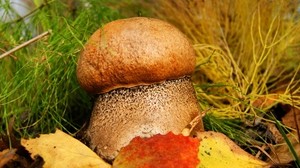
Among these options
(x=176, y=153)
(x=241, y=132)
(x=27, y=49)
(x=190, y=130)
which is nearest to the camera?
(x=176, y=153)

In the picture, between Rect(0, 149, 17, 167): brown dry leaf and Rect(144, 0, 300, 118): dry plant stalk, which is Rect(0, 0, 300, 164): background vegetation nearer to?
Rect(144, 0, 300, 118): dry plant stalk

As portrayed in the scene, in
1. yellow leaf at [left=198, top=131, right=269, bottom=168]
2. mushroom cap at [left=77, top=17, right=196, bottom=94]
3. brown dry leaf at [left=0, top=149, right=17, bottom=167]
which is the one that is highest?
mushroom cap at [left=77, top=17, right=196, bottom=94]

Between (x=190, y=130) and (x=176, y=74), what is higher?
(x=176, y=74)

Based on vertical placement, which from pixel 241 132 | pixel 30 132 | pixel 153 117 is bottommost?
pixel 241 132

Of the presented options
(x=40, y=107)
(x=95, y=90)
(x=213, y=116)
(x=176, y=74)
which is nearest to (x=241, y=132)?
(x=213, y=116)

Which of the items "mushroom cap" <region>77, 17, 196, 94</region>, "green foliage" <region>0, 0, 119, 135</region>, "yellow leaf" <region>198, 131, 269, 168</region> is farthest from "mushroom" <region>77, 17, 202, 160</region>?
"green foliage" <region>0, 0, 119, 135</region>

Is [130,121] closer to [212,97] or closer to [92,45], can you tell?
[92,45]
